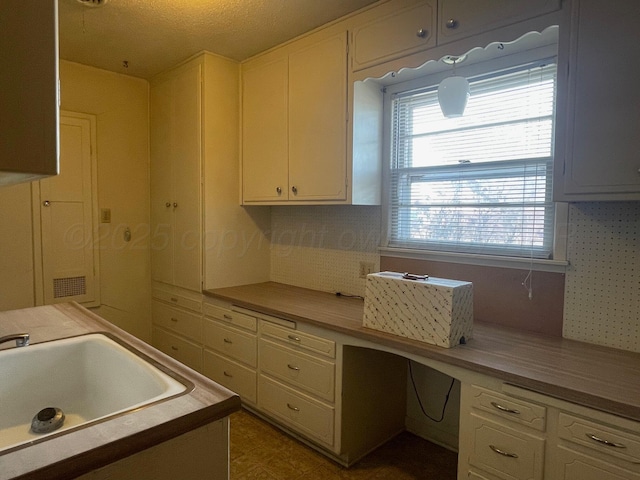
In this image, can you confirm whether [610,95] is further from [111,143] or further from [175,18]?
[111,143]

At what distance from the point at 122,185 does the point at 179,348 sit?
1425 mm

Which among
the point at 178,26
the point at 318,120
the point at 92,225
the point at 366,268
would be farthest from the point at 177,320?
the point at 178,26

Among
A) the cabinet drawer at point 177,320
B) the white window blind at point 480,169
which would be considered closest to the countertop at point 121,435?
the white window blind at point 480,169

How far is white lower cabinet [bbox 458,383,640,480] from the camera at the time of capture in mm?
1264

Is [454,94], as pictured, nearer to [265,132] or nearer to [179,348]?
[265,132]

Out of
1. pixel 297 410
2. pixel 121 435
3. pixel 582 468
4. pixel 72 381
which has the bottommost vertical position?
pixel 297 410

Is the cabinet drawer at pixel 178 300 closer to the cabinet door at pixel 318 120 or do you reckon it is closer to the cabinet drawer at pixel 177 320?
the cabinet drawer at pixel 177 320

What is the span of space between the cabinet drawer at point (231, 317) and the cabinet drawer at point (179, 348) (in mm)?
336

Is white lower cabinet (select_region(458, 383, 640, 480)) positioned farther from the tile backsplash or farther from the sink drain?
the sink drain

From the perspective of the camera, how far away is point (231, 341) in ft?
9.01

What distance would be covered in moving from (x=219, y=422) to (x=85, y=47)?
2.89 meters

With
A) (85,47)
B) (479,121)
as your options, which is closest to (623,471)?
(479,121)

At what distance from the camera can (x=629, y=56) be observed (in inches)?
56.3

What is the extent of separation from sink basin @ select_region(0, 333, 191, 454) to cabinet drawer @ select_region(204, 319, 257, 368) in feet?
4.07
